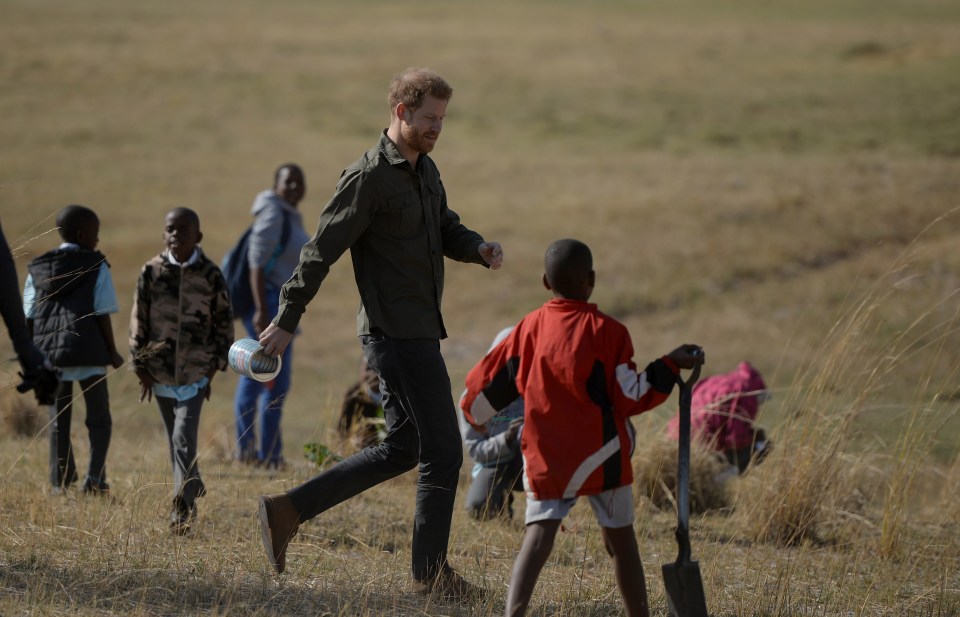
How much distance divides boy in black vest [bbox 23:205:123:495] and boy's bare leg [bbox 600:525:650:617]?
10.1 ft

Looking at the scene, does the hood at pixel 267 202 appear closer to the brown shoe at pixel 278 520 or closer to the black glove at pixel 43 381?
the brown shoe at pixel 278 520

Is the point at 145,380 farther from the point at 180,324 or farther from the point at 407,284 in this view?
the point at 407,284

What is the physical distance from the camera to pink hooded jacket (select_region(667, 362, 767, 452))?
6934 millimetres

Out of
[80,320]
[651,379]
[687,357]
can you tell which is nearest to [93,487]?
[80,320]

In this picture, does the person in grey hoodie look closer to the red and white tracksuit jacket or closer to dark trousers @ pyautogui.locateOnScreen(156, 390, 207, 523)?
dark trousers @ pyautogui.locateOnScreen(156, 390, 207, 523)

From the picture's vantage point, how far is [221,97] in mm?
33562

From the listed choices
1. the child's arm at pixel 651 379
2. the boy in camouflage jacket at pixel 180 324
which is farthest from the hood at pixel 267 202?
the child's arm at pixel 651 379

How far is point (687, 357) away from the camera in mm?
3805

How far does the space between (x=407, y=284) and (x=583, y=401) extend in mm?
887

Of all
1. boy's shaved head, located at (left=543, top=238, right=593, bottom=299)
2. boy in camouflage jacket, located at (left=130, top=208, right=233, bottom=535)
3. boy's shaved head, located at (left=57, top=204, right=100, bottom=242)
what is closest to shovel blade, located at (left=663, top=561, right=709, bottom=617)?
boy's shaved head, located at (left=543, top=238, right=593, bottom=299)

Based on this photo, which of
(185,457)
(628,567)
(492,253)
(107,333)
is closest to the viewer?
(628,567)

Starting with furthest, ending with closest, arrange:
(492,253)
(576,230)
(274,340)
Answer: (576,230)
(492,253)
(274,340)

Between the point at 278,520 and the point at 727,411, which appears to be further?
the point at 727,411

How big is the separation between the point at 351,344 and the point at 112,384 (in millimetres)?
3364
